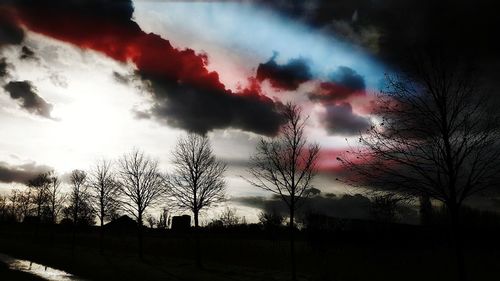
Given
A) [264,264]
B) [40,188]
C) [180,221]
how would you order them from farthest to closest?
[180,221], [40,188], [264,264]

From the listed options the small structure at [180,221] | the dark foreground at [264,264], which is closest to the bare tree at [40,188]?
the dark foreground at [264,264]

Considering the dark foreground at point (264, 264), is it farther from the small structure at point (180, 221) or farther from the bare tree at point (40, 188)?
the small structure at point (180, 221)

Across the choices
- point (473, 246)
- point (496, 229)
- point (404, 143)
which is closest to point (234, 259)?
point (404, 143)

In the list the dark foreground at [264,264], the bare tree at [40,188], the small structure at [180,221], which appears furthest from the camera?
the small structure at [180,221]

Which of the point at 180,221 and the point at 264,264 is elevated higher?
the point at 180,221

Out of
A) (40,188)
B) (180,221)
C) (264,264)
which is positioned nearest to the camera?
(264,264)

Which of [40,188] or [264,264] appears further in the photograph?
[40,188]

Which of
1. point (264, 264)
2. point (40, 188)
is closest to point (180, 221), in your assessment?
point (40, 188)

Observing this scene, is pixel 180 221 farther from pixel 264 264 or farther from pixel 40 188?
pixel 264 264

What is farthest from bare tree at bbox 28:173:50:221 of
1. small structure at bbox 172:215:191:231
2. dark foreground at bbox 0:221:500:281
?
small structure at bbox 172:215:191:231

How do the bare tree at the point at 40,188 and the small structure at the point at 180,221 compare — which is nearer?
the bare tree at the point at 40,188

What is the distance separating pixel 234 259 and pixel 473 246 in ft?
108

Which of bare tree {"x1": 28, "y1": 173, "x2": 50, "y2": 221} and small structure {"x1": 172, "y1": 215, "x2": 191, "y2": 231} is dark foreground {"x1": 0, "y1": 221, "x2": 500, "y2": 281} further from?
small structure {"x1": 172, "y1": 215, "x2": 191, "y2": 231}

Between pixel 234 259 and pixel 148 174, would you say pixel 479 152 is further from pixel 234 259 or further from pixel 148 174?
pixel 148 174
